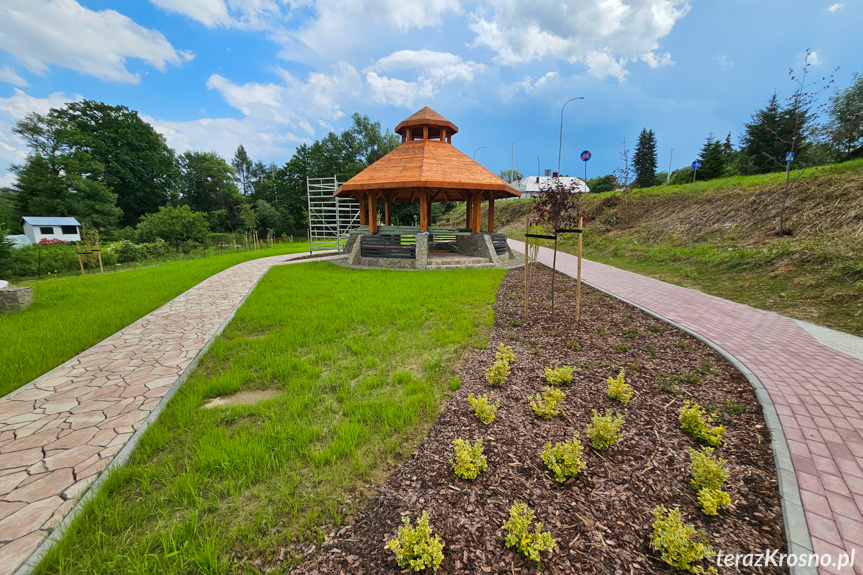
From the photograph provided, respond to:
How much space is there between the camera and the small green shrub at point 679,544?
1.64m

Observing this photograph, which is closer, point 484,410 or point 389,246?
point 484,410

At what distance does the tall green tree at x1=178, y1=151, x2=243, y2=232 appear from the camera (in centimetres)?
4166

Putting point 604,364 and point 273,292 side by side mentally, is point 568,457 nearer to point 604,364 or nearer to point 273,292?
point 604,364

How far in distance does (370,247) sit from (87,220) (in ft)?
112

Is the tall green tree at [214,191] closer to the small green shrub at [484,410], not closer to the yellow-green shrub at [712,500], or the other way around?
the small green shrub at [484,410]

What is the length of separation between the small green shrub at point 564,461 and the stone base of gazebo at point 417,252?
9.87 meters

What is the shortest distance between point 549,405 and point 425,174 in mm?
10506

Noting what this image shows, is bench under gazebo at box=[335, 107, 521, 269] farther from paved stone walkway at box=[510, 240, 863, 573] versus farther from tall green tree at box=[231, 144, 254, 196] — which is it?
tall green tree at box=[231, 144, 254, 196]

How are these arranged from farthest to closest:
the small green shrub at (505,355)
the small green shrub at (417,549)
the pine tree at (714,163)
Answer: the pine tree at (714,163)
the small green shrub at (505,355)
the small green shrub at (417,549)

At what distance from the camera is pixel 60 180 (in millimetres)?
28219

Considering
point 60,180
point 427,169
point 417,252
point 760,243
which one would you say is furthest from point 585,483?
point 60,180

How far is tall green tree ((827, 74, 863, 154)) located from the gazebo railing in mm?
15800

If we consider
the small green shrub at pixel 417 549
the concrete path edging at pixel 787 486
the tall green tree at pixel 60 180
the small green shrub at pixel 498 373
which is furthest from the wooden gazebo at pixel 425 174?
the tall green tree at pixel 60 180

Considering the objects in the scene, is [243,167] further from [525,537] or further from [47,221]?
[525,537]
